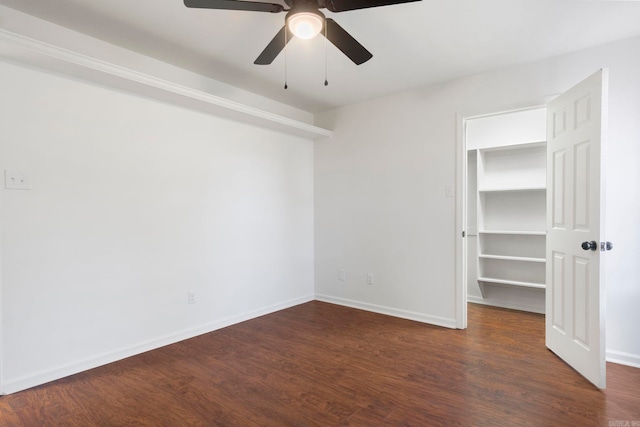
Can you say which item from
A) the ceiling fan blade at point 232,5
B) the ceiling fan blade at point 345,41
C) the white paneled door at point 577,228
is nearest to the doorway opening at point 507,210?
the white paneled door at point 577,228

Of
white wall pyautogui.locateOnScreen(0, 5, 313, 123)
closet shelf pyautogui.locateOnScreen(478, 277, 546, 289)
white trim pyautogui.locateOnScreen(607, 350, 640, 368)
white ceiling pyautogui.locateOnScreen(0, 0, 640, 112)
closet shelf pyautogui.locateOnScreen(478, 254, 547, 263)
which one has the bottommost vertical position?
white trim pyautogui.locateOnScreen(607, 350, 640, 368)

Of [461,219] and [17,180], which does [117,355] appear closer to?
[17,180]

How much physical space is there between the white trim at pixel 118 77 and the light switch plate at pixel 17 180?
73 centimetres

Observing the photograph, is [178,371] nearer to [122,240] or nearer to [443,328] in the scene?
[122,240]

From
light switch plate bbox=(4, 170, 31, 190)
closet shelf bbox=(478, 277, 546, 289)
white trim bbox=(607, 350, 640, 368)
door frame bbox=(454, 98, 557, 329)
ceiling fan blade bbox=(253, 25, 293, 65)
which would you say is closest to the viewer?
ceiling fan blade bbox=(253, 25, 293, 65)

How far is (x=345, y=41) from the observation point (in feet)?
6.75

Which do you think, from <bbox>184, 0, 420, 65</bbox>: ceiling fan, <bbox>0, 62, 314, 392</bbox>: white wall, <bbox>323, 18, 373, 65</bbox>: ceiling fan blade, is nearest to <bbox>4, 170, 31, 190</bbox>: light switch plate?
<bbox>0, 62, 314, 392</bbox>: white wall

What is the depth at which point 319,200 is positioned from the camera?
4500 millimetres

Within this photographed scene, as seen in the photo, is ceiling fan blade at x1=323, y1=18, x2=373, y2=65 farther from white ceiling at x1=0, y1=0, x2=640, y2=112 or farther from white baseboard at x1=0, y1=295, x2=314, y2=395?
white baseboard at x1=0, y1=295, x2=314, y2=395

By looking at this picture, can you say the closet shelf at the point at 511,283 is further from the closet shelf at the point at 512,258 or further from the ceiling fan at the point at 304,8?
the ceiling fan at the point at 304,8

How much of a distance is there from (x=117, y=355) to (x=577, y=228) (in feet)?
11.9

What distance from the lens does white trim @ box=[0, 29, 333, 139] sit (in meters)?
2.04

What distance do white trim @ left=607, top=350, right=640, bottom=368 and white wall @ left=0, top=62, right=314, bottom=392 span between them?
3.16 m

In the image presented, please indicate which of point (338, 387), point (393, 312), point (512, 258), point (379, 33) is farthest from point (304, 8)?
point (512, 258)
